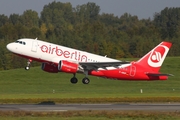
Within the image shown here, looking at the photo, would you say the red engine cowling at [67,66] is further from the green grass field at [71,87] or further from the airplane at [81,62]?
the green grass field at [71,87]

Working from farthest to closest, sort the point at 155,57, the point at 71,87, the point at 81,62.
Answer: the point at 71,87, the point at 155,57, the point at 81,62

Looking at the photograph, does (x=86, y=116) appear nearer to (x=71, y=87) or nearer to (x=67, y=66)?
(x=67, y=66)

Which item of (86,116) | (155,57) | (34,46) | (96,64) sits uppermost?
(34,46)

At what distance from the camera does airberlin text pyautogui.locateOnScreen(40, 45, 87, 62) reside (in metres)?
57.9

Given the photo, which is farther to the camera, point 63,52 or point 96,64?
point 96,64

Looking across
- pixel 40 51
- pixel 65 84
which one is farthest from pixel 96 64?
pixel 65 84

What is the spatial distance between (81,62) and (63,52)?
2.46m

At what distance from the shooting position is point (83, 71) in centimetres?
6119

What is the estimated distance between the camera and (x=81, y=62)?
59906mm

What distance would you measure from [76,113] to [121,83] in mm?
55456

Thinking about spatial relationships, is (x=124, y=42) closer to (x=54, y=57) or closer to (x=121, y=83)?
(x=121, y=83)

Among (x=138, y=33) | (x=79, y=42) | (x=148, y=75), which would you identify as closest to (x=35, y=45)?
(x=148, y=75)

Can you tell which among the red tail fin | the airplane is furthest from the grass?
the red tail fin

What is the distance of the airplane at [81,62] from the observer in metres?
57.8
